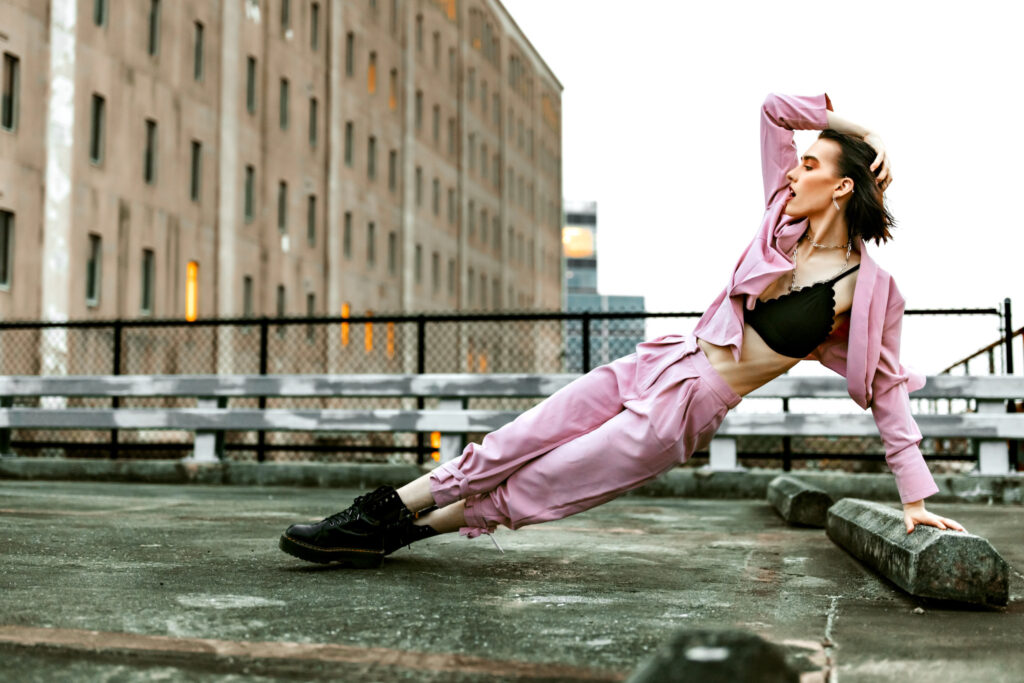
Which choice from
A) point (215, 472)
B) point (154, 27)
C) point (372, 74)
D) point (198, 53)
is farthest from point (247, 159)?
point (215, 472)

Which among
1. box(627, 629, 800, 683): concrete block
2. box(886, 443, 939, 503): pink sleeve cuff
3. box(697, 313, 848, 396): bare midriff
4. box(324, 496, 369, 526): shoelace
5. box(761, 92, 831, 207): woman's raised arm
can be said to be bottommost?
box(324, 496, 369, 526): shoelace

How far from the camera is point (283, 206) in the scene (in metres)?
30.7

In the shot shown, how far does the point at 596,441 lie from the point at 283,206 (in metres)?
27.9

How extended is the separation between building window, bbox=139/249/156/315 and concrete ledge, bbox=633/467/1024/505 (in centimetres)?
1732

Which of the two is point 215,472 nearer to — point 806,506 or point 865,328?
point 806,506

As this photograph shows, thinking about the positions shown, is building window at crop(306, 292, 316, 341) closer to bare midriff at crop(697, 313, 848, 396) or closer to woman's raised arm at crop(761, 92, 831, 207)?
woman's raised arm at crop(761, 92, 831, 207)

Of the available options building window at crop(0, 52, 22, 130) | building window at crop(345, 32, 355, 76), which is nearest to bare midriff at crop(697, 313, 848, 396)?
building window at crop(0, 52, 22, 130)

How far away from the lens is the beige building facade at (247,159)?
2069 cm

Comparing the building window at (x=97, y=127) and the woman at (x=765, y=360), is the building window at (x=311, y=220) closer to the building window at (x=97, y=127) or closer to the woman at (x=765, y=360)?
the building window at (x=97, y=127)

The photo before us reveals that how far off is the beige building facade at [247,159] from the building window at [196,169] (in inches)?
2.6

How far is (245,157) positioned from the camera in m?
28.2

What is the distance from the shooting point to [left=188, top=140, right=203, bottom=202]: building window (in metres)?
25.8

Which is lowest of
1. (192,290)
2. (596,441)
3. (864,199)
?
(596,441)

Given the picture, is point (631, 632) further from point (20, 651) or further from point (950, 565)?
point (20, 651)
